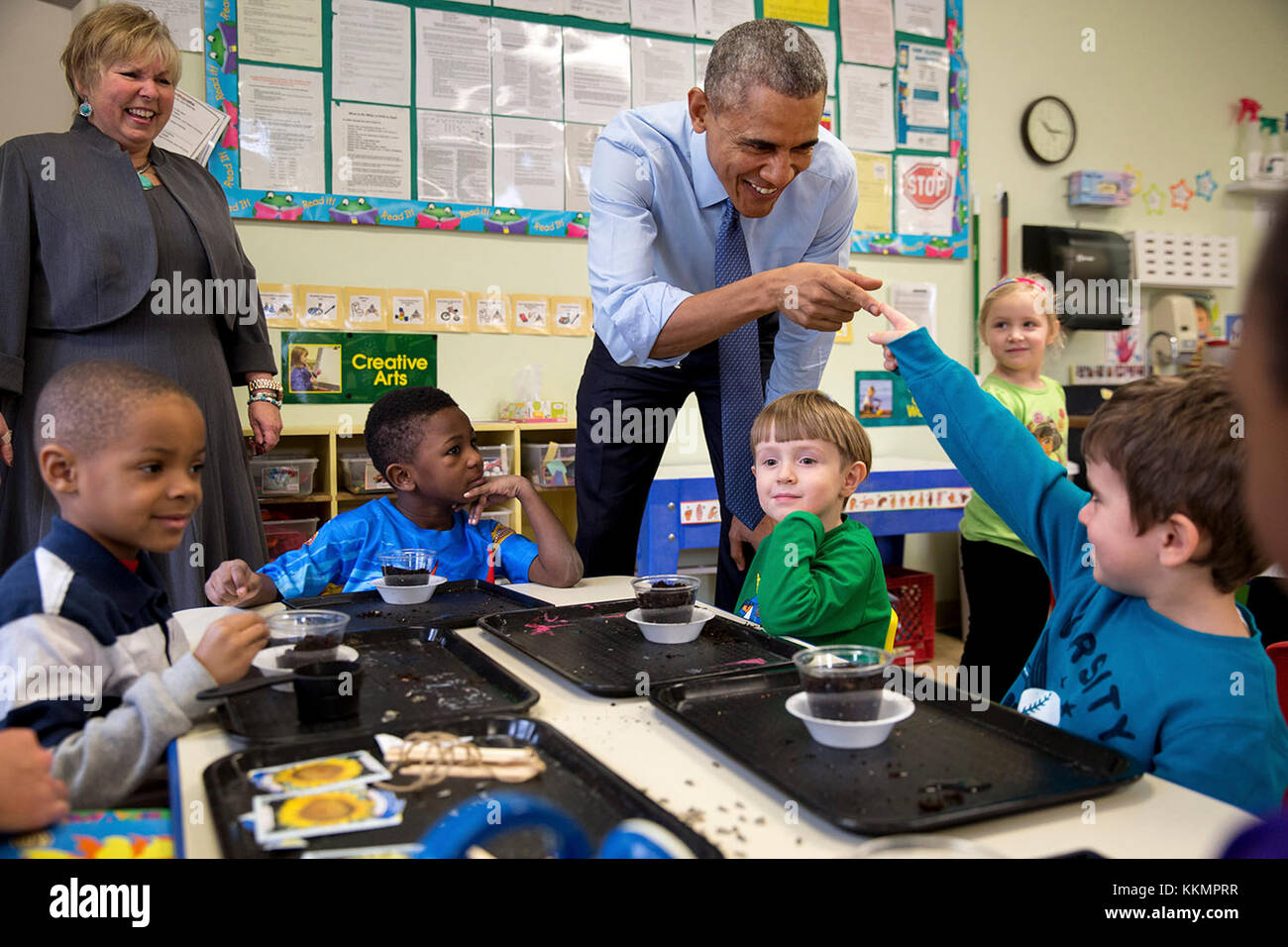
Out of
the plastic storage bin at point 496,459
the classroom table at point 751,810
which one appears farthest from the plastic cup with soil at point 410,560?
the plastic storage bin at point 496,459

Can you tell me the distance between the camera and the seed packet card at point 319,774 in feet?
2.89

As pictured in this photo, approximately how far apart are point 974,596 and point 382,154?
2.49 metres

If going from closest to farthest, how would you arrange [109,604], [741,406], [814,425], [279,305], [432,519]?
1. [109,604]
2. [814,425]
3. [432,519]
4. [741,406]
5. [279,305]

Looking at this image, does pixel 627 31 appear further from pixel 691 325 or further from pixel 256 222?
pixel 691 325

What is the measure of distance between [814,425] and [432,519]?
827 mm

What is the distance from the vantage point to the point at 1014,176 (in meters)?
4.64

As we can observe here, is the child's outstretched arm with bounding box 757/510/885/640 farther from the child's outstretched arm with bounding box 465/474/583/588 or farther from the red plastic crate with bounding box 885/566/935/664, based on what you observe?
the red plastic crate with bounding box 885/566/935/664

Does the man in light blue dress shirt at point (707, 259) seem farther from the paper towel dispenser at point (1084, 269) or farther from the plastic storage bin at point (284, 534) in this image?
the paper towel dispenser at point (1084, 269)

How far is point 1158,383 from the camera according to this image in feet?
3.89

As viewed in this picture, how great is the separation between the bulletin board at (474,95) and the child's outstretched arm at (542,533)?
1868mm

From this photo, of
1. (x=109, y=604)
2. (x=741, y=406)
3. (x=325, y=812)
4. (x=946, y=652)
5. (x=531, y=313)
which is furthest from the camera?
(x=946, y=652)

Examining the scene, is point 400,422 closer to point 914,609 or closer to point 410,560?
point 410,560

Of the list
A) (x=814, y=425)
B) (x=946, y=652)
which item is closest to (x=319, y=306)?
→ (x=814, y=425)

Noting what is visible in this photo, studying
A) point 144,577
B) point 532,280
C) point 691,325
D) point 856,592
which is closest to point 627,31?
point 532,280
